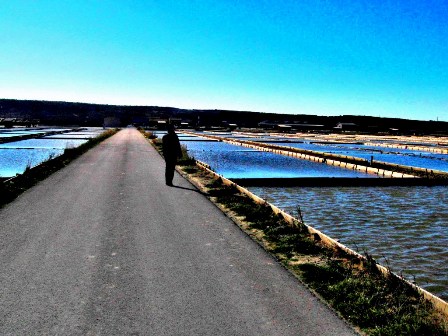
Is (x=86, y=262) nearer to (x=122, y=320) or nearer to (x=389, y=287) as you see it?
(x=122, y=320)

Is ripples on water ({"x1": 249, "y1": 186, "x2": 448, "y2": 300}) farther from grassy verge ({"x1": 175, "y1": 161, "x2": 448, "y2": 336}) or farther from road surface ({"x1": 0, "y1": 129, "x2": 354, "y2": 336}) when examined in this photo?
road surface ({"x1": 0, "y1": 129, "x2": 354, "y2": 336})

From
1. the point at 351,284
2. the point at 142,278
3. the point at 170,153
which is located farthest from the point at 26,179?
the point at 351,284

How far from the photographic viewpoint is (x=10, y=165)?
24.1 meters

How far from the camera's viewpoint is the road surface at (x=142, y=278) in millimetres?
4707

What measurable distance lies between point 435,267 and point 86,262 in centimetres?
560

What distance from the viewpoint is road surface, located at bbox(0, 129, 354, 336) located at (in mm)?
4707

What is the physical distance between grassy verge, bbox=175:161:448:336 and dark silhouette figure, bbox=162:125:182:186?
238 inches

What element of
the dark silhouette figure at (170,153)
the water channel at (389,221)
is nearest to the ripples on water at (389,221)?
the water channel at (389,221)

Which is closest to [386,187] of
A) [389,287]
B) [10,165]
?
[389,287]

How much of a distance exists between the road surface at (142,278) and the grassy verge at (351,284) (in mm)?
280

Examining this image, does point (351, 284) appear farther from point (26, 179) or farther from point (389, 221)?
point (26, 179)

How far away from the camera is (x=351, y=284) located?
5.93 metres

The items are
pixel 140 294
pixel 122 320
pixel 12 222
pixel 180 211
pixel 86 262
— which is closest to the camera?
pixel 122 320

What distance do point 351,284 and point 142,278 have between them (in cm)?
273
